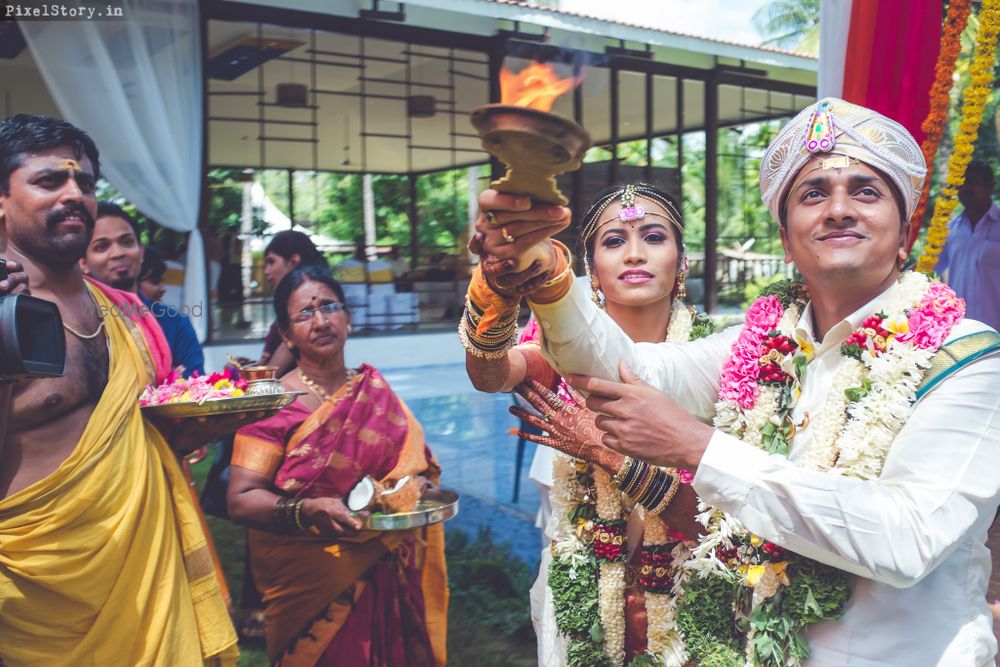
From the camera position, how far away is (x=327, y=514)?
124 inches

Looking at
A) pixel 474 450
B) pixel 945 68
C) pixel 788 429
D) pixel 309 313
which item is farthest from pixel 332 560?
pixel 474 450

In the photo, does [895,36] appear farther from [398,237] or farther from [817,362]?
[398,237]

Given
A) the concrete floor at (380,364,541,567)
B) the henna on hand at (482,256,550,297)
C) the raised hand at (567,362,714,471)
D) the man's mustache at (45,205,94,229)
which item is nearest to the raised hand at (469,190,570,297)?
the henna on hand at (482,256,550,297)

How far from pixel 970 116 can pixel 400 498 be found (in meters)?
2.67

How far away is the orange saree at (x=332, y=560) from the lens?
10.9ft

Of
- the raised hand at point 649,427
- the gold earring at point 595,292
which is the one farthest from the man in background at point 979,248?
the raised hand at point 649,427

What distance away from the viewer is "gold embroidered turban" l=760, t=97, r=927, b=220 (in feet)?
5.91

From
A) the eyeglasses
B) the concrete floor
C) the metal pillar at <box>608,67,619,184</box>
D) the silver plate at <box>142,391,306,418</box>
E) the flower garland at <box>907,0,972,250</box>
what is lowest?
the concrete floor

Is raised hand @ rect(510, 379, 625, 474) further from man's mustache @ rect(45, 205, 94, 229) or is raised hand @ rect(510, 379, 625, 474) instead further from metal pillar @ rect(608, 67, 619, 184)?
metal pillar @ rect(608, 67, 619, 184)

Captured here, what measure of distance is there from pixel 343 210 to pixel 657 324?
15.1 m

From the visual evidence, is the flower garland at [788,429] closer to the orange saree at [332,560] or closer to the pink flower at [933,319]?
the pink flower at [933,319]

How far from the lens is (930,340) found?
1.75 metres

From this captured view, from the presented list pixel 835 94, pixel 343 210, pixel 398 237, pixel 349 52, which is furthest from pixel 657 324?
pixel 343 210

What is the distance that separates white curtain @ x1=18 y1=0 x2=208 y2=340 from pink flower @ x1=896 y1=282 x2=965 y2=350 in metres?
6.29
